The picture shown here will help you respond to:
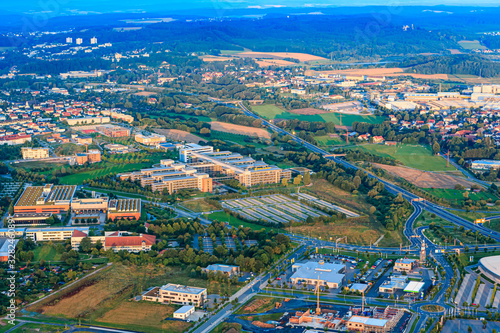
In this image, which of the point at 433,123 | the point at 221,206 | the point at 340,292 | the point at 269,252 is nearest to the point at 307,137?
the point at 433,123

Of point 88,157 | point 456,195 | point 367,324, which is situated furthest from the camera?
point 88,157

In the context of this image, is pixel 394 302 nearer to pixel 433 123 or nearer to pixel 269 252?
pixel 269 252

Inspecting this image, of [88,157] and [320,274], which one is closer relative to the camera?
[320,274]

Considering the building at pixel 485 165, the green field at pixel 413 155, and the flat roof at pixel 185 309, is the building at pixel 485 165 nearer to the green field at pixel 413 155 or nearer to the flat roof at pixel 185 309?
the green field at pixel 413 155

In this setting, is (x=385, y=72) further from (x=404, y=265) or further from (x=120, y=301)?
(x=120, y=301)

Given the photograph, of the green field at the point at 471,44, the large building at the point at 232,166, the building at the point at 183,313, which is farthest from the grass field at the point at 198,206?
the green field at the point at 471,44

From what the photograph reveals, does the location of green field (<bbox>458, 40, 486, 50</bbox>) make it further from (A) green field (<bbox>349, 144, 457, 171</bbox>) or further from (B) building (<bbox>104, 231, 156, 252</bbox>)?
(B) building (<bbox>104, 231, 156, 252</bbox>)

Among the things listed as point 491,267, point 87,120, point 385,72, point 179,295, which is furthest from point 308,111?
point 179,295
